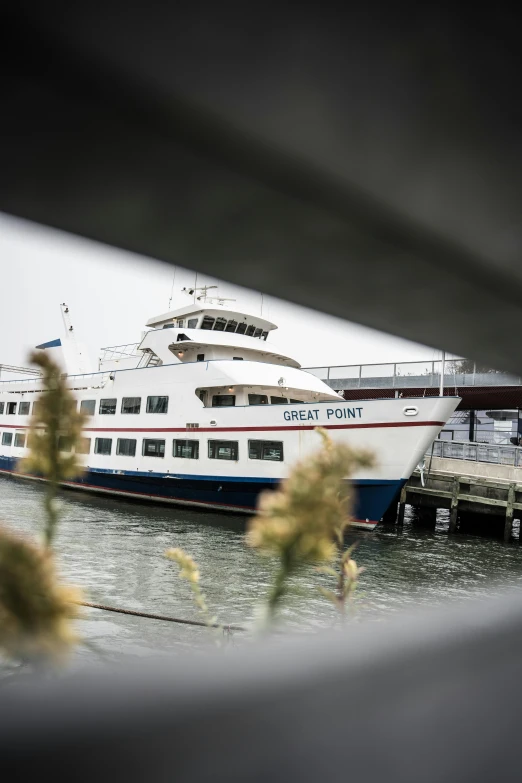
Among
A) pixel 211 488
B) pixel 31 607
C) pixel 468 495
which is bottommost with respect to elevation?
pixel 211 488

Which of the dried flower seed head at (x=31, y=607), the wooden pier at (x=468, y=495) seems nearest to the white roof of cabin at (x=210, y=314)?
the wooden pier at (x=468, y=495)

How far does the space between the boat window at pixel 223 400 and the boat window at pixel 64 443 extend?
13026 mm

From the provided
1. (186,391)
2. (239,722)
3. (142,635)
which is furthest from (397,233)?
(186,391)

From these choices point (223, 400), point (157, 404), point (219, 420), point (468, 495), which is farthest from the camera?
point (468, 495)

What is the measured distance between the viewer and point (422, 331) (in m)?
1.51

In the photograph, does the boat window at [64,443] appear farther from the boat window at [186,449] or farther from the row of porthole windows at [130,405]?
the row of porthole windows at [130,405]

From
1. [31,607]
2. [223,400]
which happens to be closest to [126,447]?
[223,400]

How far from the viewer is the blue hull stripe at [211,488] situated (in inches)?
475

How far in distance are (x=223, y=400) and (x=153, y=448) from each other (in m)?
2.26

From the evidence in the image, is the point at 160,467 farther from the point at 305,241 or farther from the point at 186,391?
the point at 305,241

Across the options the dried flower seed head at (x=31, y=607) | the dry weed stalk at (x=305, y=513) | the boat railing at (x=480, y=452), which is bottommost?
the dried flower seed head at (x=31, y=607)

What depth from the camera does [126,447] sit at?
1496 centimetres

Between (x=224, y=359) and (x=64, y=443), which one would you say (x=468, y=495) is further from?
(x=64, y=443)

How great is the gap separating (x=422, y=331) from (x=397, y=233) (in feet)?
2.02
